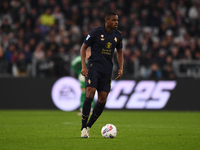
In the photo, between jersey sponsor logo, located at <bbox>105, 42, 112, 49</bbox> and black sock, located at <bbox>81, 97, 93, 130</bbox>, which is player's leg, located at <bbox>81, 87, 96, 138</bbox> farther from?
jersey sponsor logo, located at <bbox>105, 42, 112, 49</bbox>

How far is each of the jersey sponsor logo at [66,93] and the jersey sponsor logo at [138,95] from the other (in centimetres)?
128

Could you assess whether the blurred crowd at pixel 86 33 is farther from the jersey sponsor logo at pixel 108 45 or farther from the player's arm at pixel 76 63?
the jersey sponsor logo at pixel 108 45

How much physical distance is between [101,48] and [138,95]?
28.2 ft

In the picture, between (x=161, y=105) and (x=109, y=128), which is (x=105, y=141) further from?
(x=161, y=105)

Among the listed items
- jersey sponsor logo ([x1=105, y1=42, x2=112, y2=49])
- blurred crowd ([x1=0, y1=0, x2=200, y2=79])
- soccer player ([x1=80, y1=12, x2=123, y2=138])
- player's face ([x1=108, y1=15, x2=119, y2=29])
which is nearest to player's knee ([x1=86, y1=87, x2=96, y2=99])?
soccer player ([x1=80, y1=12, x2=123, y2=138])

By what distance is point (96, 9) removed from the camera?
19781mm

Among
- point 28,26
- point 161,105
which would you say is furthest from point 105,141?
point 28,26

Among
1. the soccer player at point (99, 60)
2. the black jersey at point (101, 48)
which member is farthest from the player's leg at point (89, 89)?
the black jersey at point (101, 48)

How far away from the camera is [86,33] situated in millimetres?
17969

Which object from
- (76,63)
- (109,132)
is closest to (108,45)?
(109,132)

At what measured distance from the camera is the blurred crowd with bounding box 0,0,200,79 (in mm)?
15992

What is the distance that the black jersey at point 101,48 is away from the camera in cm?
732

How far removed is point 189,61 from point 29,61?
6.31 m

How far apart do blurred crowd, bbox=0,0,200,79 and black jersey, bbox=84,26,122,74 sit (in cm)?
823
